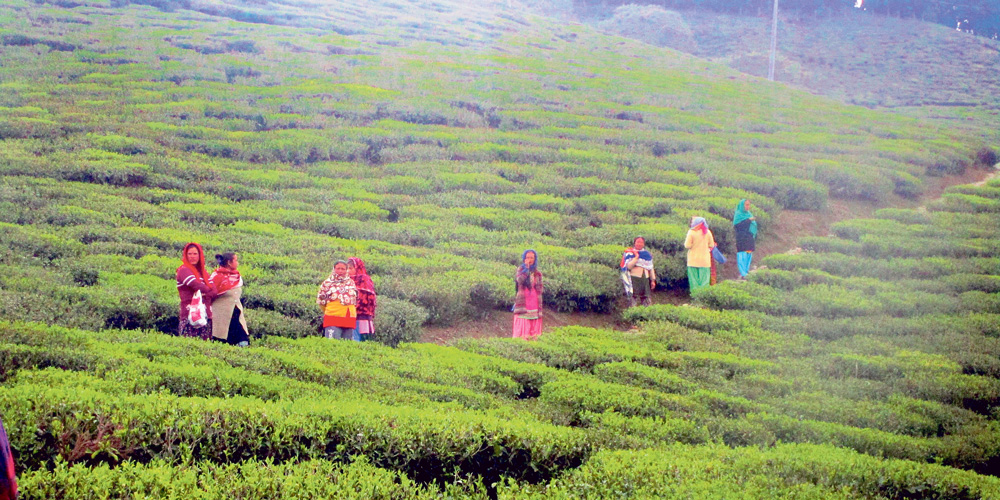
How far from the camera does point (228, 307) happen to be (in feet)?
31.7

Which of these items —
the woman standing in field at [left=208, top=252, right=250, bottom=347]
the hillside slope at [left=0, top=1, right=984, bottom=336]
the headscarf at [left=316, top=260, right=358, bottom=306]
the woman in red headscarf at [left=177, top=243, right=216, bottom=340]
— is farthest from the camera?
the hillside slope at [left=0, top=1, right=984, bottom=336]

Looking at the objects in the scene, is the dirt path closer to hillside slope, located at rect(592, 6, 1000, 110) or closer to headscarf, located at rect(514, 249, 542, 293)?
headscarf, located at rect(514, 249, 542, 293)

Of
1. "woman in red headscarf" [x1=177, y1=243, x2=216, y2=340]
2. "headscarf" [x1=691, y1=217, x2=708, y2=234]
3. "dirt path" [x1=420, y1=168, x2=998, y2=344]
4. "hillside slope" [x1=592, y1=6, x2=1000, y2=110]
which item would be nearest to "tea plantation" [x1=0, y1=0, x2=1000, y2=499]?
"dirt path" [x1=420, y1=168, x2=998, y2=344]

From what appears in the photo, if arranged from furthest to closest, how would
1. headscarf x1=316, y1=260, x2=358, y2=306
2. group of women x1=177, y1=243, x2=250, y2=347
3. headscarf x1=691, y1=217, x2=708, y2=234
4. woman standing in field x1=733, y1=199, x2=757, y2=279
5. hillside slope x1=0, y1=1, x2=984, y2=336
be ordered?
woman standing in field x1=733, y1=199, x2=757, y2=279, headscarf x1=691, y1=217, x2=708, y2=234, hillside slope x1=0, y1=1, x2=984, y2=336, headscarf x1=316, y1=260, x2=358, y2=306, group of women x1=177, y1=243, x2=250, y2=347

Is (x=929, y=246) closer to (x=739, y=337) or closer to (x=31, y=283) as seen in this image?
(x=739, y=337)

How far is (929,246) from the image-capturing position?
17.2m

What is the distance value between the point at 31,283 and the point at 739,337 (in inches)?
400

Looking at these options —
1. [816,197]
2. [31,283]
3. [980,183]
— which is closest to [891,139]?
[980,183]

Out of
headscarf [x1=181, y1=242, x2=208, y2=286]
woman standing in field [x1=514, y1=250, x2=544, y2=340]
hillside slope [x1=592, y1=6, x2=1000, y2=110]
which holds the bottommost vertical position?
woman standing in field [x1=514, y1=250, x2=544, y2=340]

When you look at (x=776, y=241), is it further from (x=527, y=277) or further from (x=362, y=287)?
(x=362, y=287)

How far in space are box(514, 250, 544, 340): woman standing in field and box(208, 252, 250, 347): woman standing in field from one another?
4.09 m

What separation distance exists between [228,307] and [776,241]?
43.9ft

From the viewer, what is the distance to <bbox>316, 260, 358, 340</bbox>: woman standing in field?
10430 mm

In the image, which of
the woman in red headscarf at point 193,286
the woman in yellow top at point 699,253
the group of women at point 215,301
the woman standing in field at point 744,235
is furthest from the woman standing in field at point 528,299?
the woman standing in field at point 744,235
